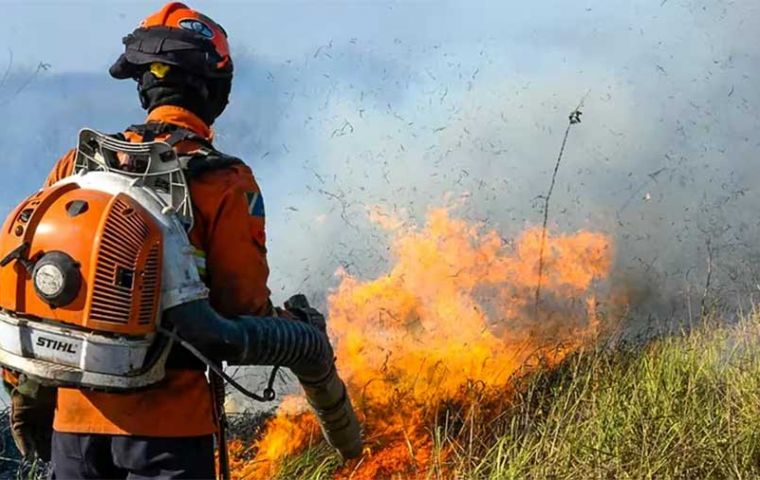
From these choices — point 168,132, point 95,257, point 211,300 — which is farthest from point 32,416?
point 168,132

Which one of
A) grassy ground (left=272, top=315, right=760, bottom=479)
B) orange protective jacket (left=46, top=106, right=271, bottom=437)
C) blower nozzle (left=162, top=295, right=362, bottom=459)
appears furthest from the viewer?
grassy ground (left=272, top=315, right=760, bottom=479)

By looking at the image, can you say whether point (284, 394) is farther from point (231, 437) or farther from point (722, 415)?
point (722, 415)

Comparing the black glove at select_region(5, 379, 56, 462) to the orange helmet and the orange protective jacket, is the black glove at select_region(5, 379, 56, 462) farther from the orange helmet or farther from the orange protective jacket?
the orange helmet

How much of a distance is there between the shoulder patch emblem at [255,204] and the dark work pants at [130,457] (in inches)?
25.6

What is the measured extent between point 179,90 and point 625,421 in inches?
95.3

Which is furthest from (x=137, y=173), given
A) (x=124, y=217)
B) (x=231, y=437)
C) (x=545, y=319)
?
(x=545, y=319)

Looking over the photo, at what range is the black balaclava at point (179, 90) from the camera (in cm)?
282

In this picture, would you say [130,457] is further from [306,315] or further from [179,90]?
[179,90]

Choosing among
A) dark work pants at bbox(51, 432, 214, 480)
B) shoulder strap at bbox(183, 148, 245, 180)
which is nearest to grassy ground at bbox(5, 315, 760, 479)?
dark work pants at bbox(51, 432, 214, 480)

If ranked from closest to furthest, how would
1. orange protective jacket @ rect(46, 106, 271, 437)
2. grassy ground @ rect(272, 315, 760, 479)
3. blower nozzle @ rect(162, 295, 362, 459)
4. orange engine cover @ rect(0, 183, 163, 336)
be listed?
orange engine cover @ rect(0, 183, 163, 336)
blower nozzle @ rect(162, 295, 362, 459)
orange protective jacket @ rect(46, 106, 271, 437)
grassy ground @ rect(272, 315, 760, 479)

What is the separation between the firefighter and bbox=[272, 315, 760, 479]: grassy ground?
1.45 metres

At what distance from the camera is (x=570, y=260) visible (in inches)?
253

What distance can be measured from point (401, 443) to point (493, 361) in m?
0.90

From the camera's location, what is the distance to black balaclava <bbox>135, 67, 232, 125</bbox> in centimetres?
282
